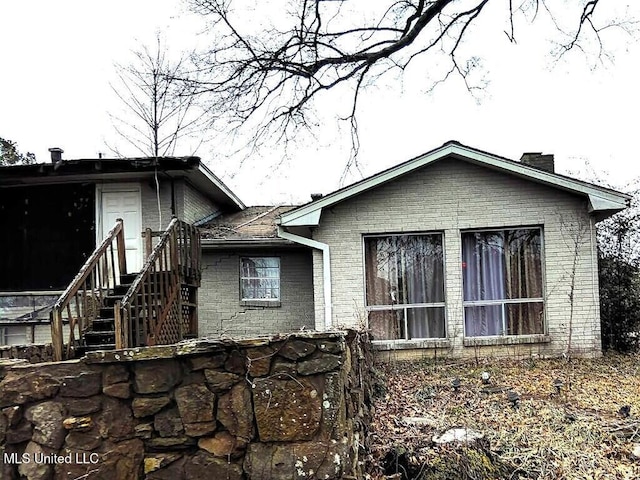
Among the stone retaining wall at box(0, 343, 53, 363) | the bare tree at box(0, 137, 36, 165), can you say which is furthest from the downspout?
the bare tree at box(0, 137, 36, 165)

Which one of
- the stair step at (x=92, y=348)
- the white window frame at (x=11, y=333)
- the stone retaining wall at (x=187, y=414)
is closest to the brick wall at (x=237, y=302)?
the white window frame at (x=11, y=333)

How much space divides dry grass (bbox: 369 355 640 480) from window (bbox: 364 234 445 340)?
141 cm

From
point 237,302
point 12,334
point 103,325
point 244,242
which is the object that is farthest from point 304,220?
point 12,334

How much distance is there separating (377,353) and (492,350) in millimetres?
2193

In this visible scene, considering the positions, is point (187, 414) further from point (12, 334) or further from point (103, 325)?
point (12, 334)

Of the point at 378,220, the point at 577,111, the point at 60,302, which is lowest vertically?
the point at 60,302

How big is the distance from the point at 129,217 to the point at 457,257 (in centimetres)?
689

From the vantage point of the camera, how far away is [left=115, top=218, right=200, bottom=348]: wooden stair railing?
7.15 metres

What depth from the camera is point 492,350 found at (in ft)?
36.6

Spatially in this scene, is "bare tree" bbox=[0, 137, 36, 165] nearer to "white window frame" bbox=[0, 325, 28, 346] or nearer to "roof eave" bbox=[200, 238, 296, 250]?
"white window frame" bbox=[0, 325, 28, 346]

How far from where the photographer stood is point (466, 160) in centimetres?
1134

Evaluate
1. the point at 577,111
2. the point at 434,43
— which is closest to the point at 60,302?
the point at 434,43

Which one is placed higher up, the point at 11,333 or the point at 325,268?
the point at 325,268

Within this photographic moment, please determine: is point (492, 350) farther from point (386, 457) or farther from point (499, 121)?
point (499, 121)
